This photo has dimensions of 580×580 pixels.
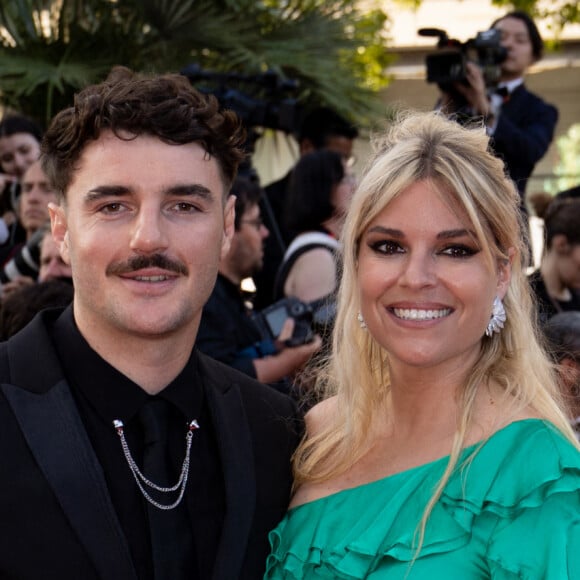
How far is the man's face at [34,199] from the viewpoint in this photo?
16.8 feet

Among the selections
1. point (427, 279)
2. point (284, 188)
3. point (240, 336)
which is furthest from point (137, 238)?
point (284, 188)

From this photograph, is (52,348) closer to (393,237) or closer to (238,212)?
(393,237)

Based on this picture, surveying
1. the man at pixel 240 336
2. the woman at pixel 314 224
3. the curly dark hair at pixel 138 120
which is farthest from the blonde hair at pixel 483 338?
the woman at pixel 314 224

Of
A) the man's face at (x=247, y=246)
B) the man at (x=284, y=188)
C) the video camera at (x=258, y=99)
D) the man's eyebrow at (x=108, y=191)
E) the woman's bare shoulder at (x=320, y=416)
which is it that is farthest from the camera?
the man at (x=284, y=188)

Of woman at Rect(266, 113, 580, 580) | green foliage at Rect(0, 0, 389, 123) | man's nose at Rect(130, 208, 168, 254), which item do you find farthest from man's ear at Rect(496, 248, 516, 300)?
green foliage at Rect(0, 0, 389, 123)

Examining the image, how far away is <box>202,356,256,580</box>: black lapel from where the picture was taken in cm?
233

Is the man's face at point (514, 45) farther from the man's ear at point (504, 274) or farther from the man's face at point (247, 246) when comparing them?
the man's ear at point (504, 274)

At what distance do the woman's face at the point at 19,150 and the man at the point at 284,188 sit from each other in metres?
1.40

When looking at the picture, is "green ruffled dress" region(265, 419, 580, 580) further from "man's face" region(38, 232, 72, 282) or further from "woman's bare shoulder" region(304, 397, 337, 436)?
"man's face" region(38, 232, 72, 282)

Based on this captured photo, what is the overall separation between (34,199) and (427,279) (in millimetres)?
A: 3108

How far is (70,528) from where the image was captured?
215 centimetres

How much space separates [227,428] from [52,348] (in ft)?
1.56

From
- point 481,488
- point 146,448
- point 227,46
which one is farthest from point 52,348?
point 227,46

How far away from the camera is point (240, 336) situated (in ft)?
14.0
